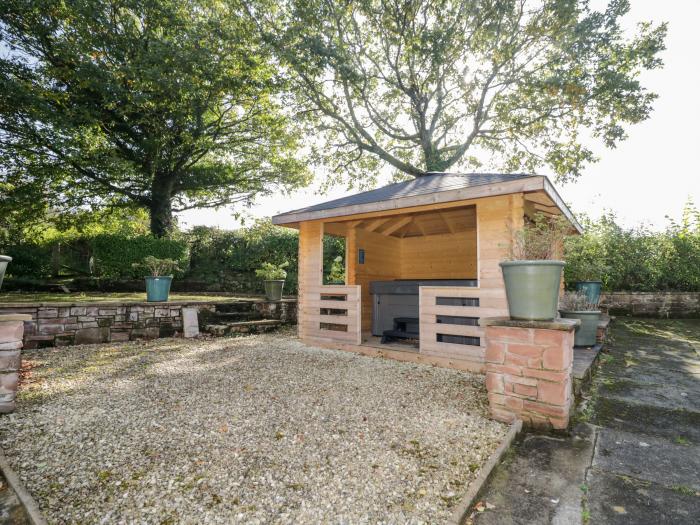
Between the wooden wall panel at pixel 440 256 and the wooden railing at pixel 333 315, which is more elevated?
the wooden wall panel at pixel 440 256

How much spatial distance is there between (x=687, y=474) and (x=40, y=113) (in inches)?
541

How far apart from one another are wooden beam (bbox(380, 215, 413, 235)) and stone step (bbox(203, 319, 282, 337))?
324cm

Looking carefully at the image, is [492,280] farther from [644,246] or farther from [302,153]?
[302,153]

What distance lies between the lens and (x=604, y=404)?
10.00 ft

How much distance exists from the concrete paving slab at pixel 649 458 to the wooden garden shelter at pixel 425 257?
1.88 m

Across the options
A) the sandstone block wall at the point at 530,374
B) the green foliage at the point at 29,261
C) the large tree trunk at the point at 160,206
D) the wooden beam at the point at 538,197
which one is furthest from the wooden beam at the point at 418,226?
the green foliage at the point at 29,261

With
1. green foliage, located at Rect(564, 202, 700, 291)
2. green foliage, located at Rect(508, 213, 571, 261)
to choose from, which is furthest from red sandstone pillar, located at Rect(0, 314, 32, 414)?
green foliage, located at Rect(564, 202, 700, 291)

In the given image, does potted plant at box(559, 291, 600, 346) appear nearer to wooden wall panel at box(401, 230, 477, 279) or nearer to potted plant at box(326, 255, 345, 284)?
wooden wall panel at box(401, 230, 477, 279)

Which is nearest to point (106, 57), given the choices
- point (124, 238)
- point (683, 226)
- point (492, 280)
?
point (124, 238)

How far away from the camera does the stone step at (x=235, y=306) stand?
731 cm

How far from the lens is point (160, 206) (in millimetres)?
12461

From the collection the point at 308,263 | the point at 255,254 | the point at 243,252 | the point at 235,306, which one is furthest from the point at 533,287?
the point at 243,252

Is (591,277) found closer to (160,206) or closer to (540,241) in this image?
(540,241)

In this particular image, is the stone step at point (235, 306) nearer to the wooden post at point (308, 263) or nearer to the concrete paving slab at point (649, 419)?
the wooden post at point (308, 263)
